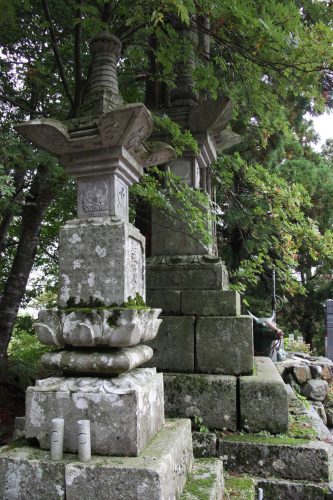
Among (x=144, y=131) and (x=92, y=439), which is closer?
(x=92, y=439)

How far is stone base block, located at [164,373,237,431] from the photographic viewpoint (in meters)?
3.47

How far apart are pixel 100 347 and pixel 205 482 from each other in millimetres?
984

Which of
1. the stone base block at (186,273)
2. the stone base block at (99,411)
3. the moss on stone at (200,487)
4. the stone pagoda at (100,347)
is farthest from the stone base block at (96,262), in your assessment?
the stone base block at (186,273)

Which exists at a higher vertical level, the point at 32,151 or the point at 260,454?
the point at 32,151

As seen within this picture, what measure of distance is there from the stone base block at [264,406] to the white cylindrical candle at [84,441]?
1.72 meters

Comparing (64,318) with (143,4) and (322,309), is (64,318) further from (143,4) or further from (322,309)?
(322,309)

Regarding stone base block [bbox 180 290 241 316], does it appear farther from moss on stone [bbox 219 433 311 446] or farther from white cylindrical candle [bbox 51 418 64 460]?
white cylindrical candle [bbox 51 418 64 460]

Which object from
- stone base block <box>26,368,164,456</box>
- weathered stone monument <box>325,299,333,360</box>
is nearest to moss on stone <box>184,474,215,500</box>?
stone base block <box>26,368,164,456</box>

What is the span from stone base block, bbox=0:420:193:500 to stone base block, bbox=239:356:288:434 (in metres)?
1.32

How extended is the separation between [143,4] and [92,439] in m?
3.16

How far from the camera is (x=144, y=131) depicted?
266 centimetres

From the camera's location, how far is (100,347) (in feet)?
7.82

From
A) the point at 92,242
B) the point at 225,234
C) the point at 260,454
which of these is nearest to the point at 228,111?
the point at 92,242

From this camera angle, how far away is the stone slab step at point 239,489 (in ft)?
8.38
